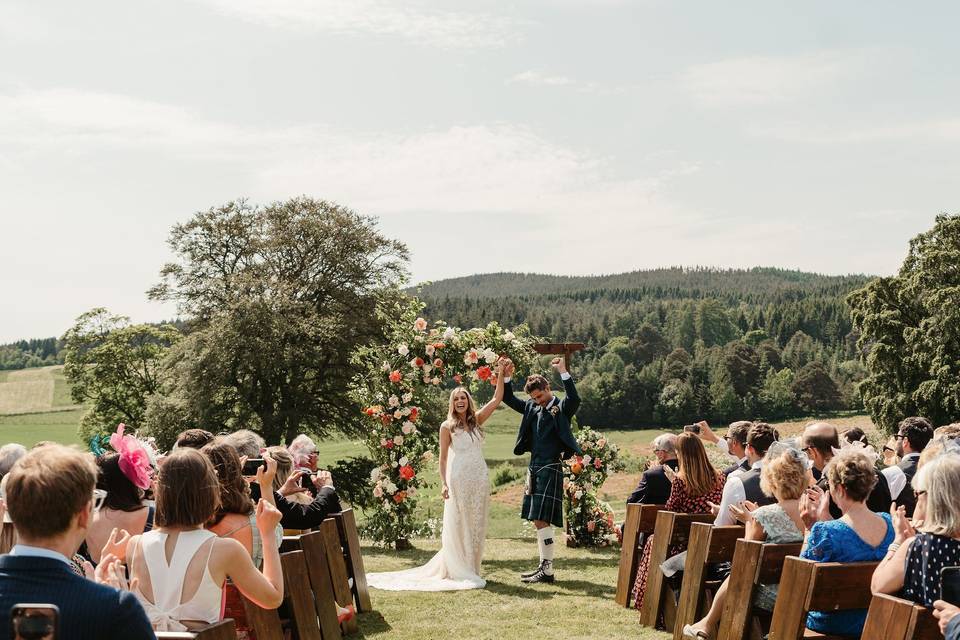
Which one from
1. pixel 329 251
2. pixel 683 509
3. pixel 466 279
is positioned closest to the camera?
A: pixel 683 509

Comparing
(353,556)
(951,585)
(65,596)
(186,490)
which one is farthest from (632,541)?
(65,596)

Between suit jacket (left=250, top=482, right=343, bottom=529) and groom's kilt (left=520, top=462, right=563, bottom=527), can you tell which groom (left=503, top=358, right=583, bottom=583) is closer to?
groom's kilt (left=520, top=462, right=563, bottom=527)

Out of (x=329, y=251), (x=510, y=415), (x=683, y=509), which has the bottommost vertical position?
(x=510, y=415)

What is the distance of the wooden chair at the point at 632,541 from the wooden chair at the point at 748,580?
84.3 inches

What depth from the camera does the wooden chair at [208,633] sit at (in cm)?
318

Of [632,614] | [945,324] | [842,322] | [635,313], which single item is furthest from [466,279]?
[632,614]

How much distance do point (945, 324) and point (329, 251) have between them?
26.2 meters

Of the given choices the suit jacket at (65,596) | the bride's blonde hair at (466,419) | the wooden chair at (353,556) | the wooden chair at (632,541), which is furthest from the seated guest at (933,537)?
the bride's blonde hair at (466,419)

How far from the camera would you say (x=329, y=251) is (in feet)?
103

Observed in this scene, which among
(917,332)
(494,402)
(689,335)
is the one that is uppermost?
(689,335)

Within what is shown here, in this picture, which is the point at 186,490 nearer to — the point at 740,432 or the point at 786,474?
the point at 786,474

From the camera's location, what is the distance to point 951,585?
381cm

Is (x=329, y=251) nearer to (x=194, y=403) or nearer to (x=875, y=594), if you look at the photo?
(x=194, y=403)

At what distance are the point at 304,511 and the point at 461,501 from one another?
9.98 feet
